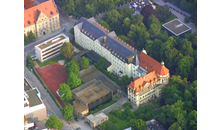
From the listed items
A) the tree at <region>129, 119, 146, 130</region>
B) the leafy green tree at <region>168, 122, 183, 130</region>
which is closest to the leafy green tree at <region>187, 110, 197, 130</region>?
the leafy green tree at <region>168, 122, 183, 130</region>

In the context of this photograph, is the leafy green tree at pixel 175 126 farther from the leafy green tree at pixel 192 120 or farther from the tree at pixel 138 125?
the tree at pixel 138 125

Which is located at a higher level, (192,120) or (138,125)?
(192,120)

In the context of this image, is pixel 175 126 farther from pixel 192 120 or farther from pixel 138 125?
pixel 138 125

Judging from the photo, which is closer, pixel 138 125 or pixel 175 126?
pixel 175 126

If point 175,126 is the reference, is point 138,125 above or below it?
below

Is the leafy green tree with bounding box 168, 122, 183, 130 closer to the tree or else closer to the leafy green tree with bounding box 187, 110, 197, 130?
the leafy green tree with bounding box 187, 110, 197, 130

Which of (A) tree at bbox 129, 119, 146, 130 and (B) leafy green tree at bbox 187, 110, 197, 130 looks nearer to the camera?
(B) leafy green tree at bbox 187, 110, 197, 130

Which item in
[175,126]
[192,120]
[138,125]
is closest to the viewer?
[175,126]

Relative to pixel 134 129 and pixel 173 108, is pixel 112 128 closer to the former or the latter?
pixel 134 129

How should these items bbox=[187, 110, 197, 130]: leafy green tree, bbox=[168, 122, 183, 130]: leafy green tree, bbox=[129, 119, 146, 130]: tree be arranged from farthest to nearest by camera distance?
bbox=[129, 119, 146, 130]: tree < bbox=[187, 110, 197, 130]: leafy green tree < bbox=[168, 122, 183, 130]: leafy green tree

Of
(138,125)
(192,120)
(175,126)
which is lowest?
(138,125)

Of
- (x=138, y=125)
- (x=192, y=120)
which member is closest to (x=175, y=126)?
(x=192, y=120)

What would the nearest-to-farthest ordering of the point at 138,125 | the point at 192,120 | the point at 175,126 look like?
the point at 175,126
the point at 192,120
the point at 138,125

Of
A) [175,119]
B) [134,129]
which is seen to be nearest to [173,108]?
[175,119]
